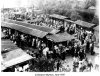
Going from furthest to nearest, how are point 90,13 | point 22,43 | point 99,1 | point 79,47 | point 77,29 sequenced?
point 90,13 → point 77,29 → point 22,43 → point 79,47 → point 99,1

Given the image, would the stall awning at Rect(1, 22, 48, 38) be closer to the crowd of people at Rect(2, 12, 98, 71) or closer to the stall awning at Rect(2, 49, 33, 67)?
the crowd of people at Rect(2, 12, 98, 71)

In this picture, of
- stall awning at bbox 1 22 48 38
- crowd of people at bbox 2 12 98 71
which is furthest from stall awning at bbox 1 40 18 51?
stall awning at bbox 1 22 48 38

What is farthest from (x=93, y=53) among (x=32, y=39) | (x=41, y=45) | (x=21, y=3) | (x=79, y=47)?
(x=21, y=3)

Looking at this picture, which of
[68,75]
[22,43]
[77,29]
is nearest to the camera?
[68,75]

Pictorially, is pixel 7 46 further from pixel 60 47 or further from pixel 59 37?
pixel 59 37

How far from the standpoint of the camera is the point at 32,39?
11820 mm

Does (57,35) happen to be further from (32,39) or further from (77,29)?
(77,29)

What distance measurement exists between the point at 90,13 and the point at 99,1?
23.7 feet

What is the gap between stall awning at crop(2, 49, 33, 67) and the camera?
24.8 ft

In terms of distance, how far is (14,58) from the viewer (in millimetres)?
7926

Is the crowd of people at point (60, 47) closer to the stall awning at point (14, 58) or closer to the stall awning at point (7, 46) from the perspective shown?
the stall awning at point (7, 46)

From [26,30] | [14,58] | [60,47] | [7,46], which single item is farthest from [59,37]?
[14,58]

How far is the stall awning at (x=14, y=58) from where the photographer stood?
298 inches

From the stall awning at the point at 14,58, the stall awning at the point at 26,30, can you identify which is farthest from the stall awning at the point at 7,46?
the stall awning at the point at 26,30
